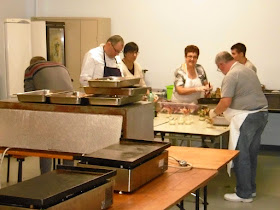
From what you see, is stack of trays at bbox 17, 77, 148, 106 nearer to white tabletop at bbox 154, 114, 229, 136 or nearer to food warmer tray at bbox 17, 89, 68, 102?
food warmer tray at bbox 17, 89, 68, 102

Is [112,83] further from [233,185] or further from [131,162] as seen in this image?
[233,185]

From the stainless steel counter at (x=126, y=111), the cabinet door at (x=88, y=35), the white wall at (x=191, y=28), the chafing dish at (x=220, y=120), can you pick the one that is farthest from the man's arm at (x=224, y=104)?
the cabinet door at (x=88, y=35)

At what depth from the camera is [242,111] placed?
456cm

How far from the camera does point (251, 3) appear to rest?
280 inches

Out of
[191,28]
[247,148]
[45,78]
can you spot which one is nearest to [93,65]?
[45,78]

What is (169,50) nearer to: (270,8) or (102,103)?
(270,8)

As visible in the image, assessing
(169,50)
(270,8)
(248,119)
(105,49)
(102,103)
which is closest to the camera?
(102,103)

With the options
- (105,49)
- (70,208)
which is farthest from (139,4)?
(70,208)

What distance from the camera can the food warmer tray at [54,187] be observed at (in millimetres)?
1755

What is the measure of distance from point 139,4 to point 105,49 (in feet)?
9.61

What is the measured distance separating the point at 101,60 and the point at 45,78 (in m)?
0.58

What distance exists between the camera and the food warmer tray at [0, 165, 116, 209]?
1.75 metres

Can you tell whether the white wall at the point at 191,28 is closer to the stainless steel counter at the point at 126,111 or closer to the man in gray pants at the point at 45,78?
the man in gray pants at the point at 45,78

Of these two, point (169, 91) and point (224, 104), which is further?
point (169, 91)
